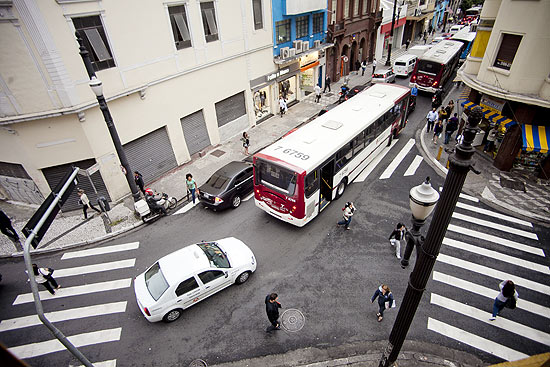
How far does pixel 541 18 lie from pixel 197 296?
17486mm

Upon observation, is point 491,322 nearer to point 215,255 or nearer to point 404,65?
point 215,255

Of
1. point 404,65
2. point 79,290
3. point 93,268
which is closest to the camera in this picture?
point 79,290

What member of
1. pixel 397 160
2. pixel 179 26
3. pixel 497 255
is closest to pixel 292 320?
pixel 497 255

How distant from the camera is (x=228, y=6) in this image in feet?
57.5

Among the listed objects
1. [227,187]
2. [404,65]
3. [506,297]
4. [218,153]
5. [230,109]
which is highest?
[230,109]

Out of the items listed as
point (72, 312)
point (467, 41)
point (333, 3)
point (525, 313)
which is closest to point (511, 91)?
point (525, 313)

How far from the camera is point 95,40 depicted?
503 inches

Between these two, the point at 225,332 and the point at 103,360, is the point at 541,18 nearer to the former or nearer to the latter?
the point at 225,332

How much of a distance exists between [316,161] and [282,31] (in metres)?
14.9

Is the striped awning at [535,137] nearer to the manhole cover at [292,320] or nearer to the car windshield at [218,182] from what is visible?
the manhole cover at [292,320]

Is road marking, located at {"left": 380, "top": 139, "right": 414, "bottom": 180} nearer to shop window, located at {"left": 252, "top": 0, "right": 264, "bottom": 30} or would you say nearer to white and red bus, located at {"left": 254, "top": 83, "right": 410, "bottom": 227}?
white and red bus, located at {"left": 254, "top": 83, "right": 410, "bottom": 227}

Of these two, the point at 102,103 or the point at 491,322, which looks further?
the point at 102,103

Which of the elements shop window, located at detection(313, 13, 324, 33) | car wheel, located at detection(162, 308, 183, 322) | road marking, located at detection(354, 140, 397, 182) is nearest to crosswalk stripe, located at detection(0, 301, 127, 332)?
car wheel, located at detection(162, 308, 183, 322)

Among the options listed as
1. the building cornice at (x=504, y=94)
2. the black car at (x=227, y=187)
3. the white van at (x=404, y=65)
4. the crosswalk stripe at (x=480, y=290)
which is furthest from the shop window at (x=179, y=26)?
the white van at (x=404, y=65)
